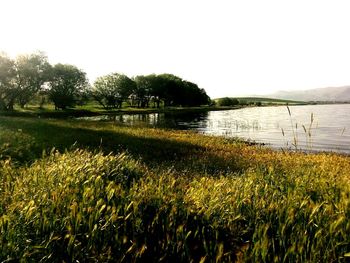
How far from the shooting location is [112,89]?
5153 inches

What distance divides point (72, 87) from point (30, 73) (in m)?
26.9

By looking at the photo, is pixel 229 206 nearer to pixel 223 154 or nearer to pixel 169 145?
pixel 223 154

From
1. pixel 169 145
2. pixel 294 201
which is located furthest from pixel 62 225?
pixel 169 145

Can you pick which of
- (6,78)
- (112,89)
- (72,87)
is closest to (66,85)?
(72,87)

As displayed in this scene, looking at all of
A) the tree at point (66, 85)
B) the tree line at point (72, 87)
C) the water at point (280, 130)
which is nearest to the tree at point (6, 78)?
the tree line at point (72, 87)

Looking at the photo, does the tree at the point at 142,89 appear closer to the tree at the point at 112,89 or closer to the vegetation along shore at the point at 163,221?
the tree at the point at 112,89

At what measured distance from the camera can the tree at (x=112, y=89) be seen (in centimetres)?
12825

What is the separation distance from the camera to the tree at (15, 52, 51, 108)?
8694 centimetres

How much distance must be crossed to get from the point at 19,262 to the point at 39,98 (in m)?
118

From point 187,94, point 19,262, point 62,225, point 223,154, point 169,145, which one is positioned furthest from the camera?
point 187,94

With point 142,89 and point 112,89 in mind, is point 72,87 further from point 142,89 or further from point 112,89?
point 142,89

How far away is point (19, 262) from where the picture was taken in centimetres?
426

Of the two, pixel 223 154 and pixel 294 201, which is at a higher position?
pixel 294 201

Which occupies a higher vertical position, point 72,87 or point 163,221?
point 72,87
